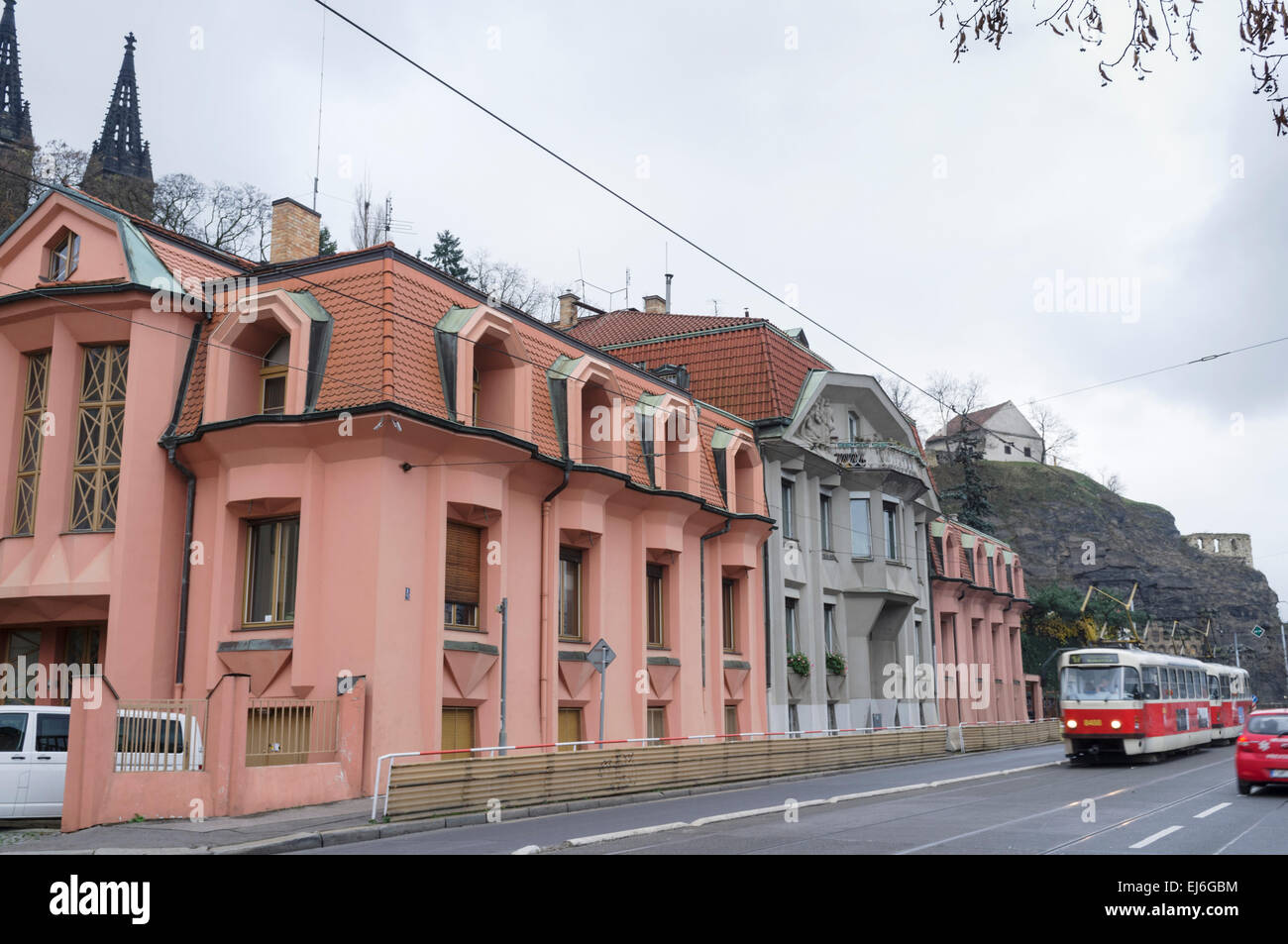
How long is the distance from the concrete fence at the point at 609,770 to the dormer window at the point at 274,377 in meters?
8.03

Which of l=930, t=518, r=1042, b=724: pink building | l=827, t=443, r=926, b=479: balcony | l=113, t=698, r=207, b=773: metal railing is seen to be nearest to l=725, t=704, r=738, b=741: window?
l=827, t=443, r=926, b=479: balcony

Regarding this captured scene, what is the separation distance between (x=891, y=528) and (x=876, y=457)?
12.4 feet

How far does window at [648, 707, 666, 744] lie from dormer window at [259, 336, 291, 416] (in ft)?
39.5

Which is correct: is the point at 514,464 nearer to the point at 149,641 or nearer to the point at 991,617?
the point at 149,641

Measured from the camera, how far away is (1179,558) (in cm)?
10244

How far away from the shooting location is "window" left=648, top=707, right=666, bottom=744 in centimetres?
2838

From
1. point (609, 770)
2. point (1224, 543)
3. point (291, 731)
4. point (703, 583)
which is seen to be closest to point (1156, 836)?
point (609, 770)

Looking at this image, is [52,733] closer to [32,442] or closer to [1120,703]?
[32,442]

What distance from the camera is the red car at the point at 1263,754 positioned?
1989cm

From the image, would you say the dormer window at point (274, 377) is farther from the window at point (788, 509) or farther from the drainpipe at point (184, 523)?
the window at point (788, 509)

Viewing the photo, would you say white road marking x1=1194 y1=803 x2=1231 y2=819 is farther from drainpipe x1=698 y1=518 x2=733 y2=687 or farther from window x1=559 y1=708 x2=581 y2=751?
drainpipe x1=698 y1=518 x2=733 y2=687

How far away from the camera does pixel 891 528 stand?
41.2m
